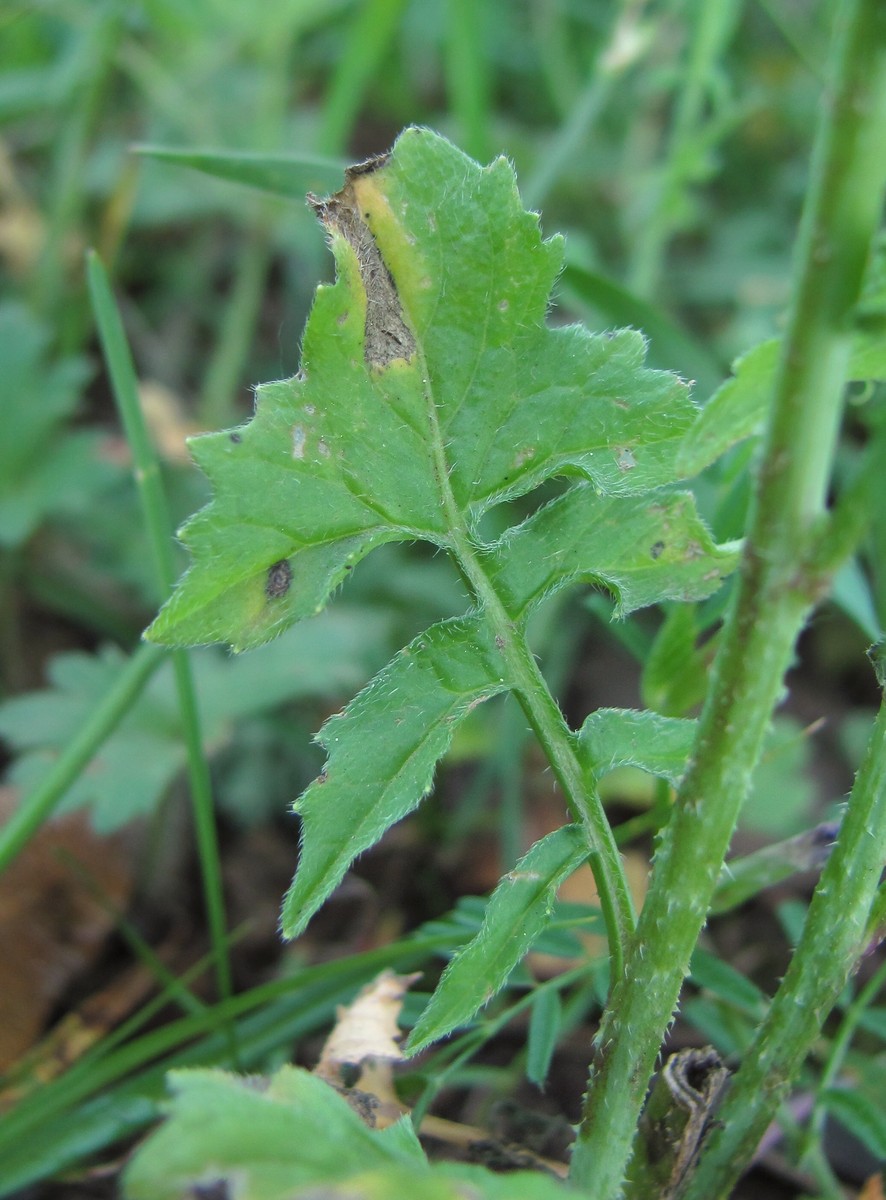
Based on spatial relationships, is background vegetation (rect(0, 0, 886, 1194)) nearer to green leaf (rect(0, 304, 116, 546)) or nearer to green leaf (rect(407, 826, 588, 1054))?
green leaf (rect(0, 304, 116, 546))

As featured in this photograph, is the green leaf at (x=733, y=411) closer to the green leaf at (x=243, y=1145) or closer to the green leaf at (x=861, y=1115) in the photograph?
the green leaf at (x=243, y=1145)

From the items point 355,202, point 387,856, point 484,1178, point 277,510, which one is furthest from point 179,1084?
point 387,856

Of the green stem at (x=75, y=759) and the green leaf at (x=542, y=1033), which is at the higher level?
the green stem at (x=75, y=759)

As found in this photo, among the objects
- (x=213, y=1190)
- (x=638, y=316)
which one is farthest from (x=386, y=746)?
(x=638, y=316)

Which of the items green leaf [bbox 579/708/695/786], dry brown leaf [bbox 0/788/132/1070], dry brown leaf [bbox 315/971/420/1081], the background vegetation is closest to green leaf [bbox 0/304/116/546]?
the background vegetation

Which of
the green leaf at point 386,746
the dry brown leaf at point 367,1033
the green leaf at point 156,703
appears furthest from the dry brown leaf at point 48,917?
the green leaf at point 386,746

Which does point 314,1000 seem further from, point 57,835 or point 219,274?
point 219,274
